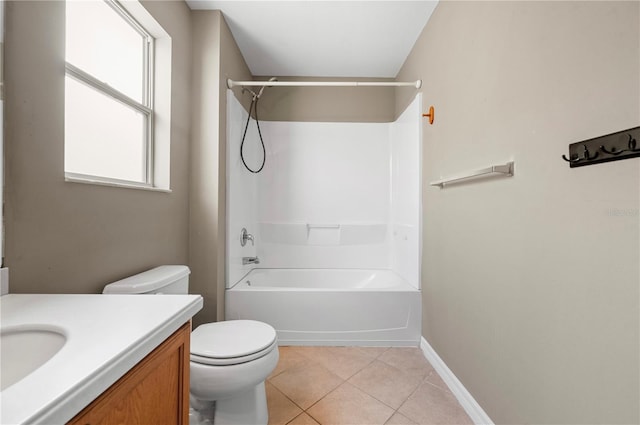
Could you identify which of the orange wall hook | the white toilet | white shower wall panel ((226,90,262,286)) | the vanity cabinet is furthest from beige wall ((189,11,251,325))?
the orange wall hook

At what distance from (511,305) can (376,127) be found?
2.22 metres

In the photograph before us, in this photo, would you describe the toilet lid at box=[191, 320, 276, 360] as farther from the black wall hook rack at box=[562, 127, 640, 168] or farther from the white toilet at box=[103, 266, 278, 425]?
the black wall hook rack at box=[562, 127, 640, 168]

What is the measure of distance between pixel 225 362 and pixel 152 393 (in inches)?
24.6

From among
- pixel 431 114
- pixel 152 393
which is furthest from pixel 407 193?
pixel 152 393

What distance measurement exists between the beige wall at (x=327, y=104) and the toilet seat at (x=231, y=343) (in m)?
2.16

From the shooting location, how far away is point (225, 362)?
1.20m

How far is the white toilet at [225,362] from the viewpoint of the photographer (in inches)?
47.1

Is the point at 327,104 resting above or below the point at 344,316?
above

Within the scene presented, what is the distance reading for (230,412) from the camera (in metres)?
1.32

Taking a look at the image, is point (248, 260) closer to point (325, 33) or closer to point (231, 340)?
point (231, 340)

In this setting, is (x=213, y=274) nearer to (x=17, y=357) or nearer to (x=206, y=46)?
(x=17, y=357)

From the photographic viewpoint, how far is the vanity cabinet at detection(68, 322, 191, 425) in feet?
1.61

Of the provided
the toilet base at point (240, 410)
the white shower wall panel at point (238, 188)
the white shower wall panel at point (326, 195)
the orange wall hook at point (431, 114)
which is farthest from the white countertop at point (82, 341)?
the white shower wall panel at point (326, 195)

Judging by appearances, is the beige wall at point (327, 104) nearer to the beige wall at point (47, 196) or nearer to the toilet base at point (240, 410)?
the beige wall at point (47, 196)
